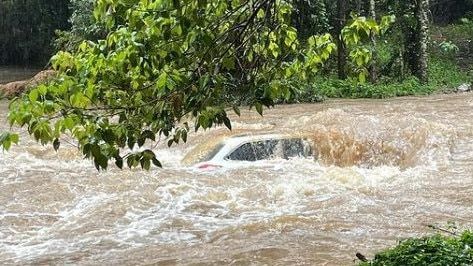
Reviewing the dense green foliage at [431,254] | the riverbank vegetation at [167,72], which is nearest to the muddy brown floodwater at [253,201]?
the dense green foliage at [431,254]

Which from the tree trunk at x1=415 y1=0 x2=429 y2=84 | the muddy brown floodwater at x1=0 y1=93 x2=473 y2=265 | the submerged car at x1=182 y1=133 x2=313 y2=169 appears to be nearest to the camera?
the muddy brown floodwater at x1=0 y1=93 x2=473 y2=265

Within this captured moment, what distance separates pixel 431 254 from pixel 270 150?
23.3ft

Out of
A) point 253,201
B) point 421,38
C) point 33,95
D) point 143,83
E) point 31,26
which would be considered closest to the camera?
point 33,95

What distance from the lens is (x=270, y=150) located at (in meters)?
10.3

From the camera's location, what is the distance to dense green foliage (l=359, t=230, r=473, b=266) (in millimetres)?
3094

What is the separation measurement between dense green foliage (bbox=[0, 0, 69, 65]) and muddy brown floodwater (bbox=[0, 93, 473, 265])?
1741cm

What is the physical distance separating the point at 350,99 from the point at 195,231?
431 inches

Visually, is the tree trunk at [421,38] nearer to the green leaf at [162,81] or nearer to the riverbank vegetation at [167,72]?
the riverbank vegetation at [167,72]

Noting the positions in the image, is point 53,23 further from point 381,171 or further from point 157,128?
point 157,128

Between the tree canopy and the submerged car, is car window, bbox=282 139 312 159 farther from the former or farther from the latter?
the tree canopy

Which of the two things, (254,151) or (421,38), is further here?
(421,38)

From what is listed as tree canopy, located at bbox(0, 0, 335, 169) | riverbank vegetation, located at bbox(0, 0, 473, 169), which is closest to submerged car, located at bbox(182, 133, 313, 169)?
riverbank vegetation, located at bbox(0, 0, 473, 169)

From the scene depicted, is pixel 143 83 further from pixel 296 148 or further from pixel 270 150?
pixel 296 148

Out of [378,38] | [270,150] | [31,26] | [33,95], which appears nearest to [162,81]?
[33,95]
